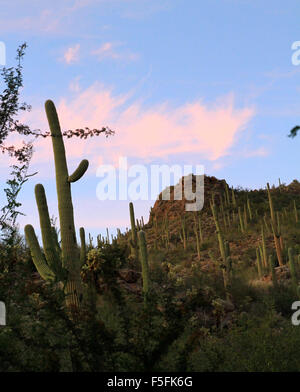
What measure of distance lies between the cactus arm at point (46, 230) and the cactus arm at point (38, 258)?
0.65 feet

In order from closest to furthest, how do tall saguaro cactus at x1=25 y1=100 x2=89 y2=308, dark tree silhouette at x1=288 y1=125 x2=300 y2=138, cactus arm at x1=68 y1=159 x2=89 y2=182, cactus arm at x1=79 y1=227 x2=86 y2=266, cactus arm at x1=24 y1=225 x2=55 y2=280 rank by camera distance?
dark tree silhouette at x1=288 y1=125 x2=300 y2=138 < tall saguaro cactus at x1=25 y1=100 x2=89 y2=308 < cactus arm at x1=68 y1=159 x2=89 y2=182 < cactus arm at x1=24 y1=225 x2=55 y2=280 < cactus arm at x1=79 y1=227 x2=86 y2=266

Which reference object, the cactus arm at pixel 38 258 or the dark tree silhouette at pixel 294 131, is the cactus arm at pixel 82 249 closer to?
the cactus arm at pixel 38 258

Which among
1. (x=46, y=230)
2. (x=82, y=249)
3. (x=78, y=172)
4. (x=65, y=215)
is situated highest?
(x=78, y=172)

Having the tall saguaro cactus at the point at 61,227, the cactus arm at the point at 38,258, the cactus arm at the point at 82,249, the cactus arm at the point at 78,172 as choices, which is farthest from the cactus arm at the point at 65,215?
the cactus arm at the point at 82,249

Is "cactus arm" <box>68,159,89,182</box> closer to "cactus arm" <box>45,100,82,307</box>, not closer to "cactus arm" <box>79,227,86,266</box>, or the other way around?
"cactus arm" <box>45,100,82,307</box>

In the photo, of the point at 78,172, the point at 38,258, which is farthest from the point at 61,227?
the point at 78,172

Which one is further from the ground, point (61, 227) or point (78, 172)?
point (78, 172)

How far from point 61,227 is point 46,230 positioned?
33cm

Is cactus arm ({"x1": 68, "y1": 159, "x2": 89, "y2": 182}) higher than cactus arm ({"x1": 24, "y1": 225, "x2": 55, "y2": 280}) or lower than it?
higher

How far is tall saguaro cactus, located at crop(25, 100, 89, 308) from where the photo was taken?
992cm

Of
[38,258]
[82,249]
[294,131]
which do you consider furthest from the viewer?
[82,249]

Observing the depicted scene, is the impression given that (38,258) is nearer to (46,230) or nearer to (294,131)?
(46,230)

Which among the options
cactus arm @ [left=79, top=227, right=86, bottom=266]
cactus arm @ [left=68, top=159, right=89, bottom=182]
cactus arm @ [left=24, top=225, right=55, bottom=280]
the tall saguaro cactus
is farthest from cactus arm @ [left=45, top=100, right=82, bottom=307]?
cactus arm @ [left=79, top=227, right=86, bottom=266]

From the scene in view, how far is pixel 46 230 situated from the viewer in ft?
33.8
